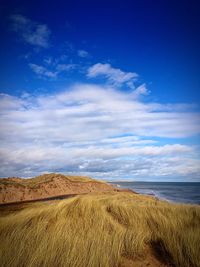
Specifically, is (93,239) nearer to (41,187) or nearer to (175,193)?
(41,187)

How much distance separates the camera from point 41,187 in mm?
18469

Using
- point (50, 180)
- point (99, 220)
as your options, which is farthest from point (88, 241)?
point (50, 180)

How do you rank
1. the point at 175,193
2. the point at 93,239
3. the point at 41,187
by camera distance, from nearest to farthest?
the point at 93,239 < the point at 41,187 < the point at 175,193

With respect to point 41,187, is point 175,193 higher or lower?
lower

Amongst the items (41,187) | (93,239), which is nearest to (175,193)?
(41,187)

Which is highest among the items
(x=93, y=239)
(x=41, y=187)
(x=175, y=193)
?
(x=41, y=187)

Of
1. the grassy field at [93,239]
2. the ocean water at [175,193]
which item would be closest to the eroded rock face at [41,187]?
the ocean water at [175,193]

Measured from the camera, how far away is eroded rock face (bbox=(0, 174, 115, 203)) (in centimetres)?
1521

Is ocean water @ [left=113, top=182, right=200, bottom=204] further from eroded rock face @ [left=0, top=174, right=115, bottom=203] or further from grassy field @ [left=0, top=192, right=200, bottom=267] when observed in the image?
grassy field @ [left=0, top=192, right=200, bottom=267]

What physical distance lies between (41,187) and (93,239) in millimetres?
14443

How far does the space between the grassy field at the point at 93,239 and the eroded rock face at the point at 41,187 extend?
9.28 meters

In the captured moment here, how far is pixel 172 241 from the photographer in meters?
4.81

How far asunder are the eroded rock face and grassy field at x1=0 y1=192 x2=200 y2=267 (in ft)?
30.4

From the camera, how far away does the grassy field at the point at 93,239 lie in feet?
13.9
